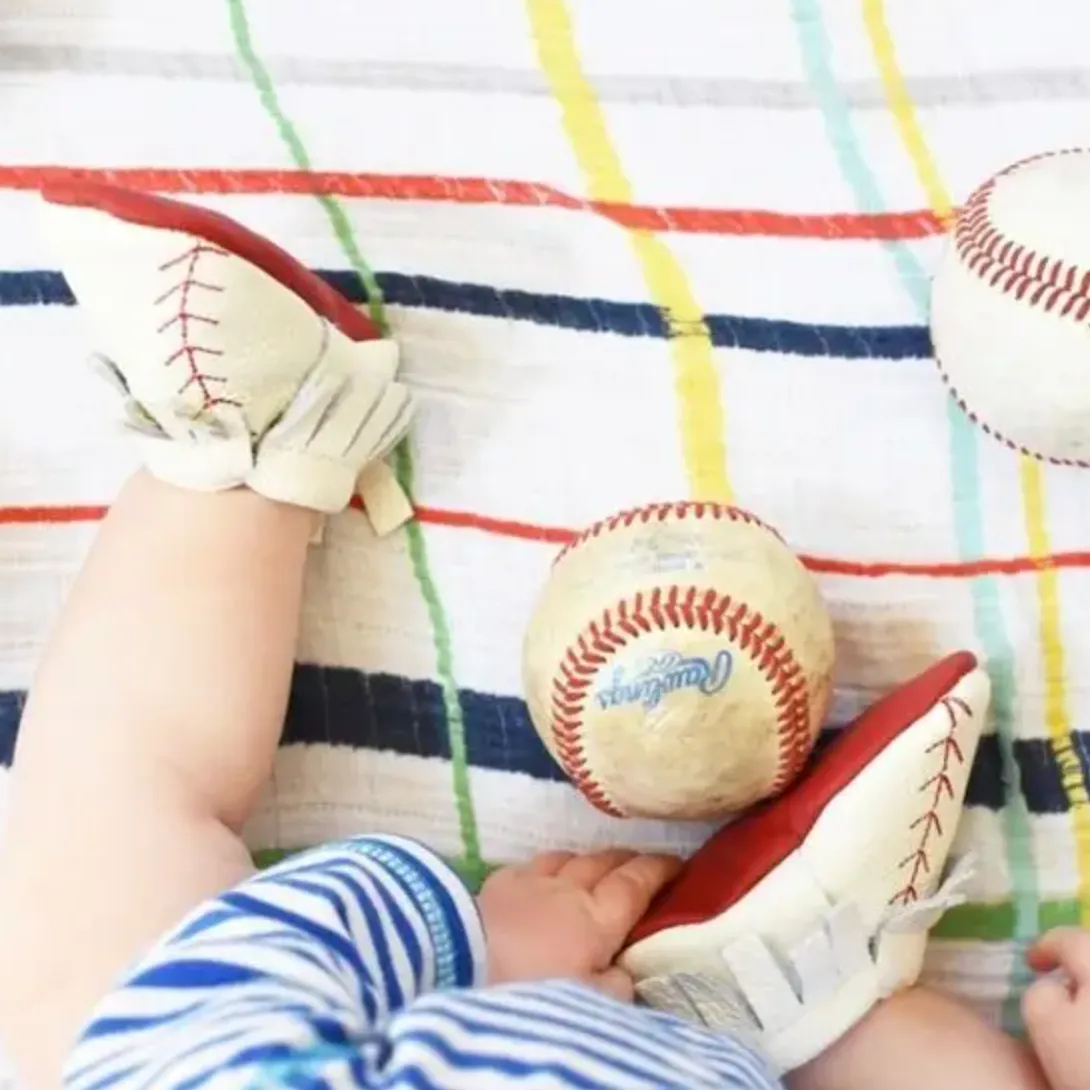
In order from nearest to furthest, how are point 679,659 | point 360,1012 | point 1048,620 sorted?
point 360,1012 → point 679,659 → point 1048,620

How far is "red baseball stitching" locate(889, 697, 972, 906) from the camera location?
2.45 ft

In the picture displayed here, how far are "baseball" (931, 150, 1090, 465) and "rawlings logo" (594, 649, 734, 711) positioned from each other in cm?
18

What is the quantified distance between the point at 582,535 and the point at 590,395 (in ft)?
0.33

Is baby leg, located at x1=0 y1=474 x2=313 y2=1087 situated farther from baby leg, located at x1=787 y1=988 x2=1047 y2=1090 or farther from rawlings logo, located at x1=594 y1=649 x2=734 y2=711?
baby leg, located at x1=787 y1=988 x2=1047 y2=1090

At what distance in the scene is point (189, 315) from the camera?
773 mm

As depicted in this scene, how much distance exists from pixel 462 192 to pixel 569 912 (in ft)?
1.20

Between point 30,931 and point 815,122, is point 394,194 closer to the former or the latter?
point 815,122

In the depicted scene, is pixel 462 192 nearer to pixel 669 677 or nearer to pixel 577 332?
pixel 577 332

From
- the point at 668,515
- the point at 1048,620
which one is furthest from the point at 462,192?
the point at 1048,620

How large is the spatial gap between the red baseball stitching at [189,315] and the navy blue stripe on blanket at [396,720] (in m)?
0.16

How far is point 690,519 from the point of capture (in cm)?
74

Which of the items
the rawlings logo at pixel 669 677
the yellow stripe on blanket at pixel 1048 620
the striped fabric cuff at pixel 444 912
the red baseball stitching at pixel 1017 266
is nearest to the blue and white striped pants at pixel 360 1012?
the striped fabric cuff at pixel 444 912

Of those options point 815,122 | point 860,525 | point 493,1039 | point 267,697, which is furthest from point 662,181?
point 493,1039

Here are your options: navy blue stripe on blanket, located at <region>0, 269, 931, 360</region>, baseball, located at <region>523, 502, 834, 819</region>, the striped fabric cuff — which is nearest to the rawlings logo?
baseball, located at <region>523, 502, 834, 819</region>
